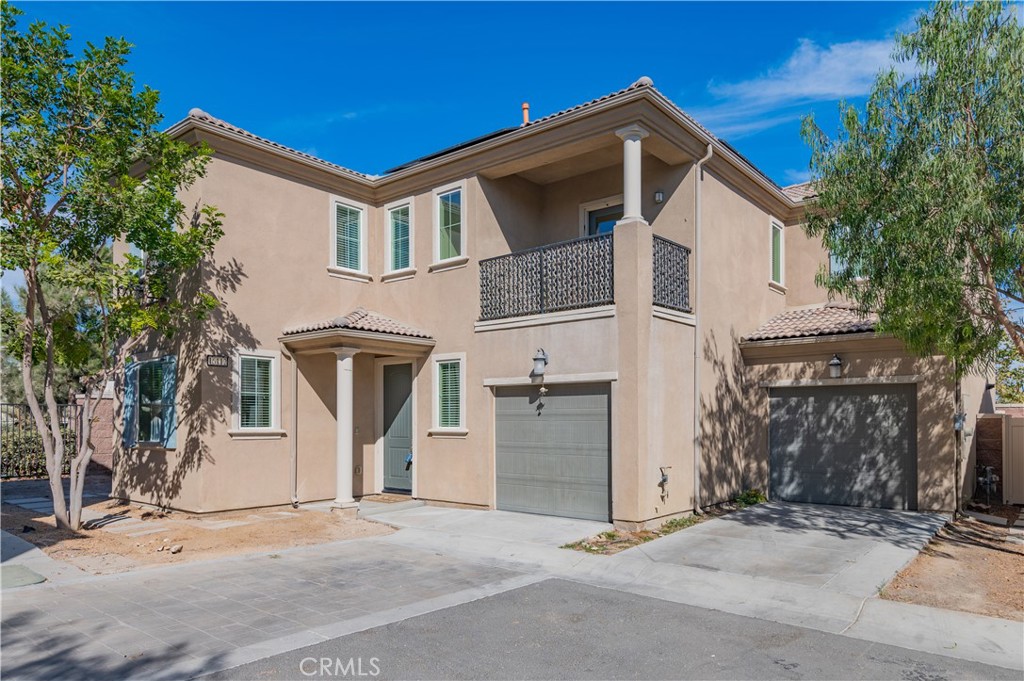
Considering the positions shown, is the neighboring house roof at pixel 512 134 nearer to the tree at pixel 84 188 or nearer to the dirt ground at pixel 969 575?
the tree at pixel 84 188

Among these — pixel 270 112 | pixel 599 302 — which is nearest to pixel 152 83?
pixel 270 112

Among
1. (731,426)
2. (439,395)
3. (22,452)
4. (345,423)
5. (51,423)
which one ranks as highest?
(439,395)

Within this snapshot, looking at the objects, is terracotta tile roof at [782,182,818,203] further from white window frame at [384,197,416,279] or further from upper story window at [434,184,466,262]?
white window frame at [384,197,416,279]

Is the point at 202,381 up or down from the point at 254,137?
down

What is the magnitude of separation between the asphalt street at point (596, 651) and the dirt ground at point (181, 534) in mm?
4230

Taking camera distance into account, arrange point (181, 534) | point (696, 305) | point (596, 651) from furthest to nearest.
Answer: point (696, 305), point (181, 534), point (596, 651)

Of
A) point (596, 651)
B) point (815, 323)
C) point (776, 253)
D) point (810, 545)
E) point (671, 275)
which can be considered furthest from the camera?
point (776, 253)

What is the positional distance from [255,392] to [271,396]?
302 millimetres

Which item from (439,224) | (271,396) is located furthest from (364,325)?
(439,224)

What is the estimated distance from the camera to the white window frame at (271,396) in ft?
40.2

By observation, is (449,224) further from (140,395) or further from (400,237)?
(140,395)

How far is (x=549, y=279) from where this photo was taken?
12078mm

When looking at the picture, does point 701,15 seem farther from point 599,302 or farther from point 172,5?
point 172,5

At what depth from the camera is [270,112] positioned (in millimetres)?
14539
